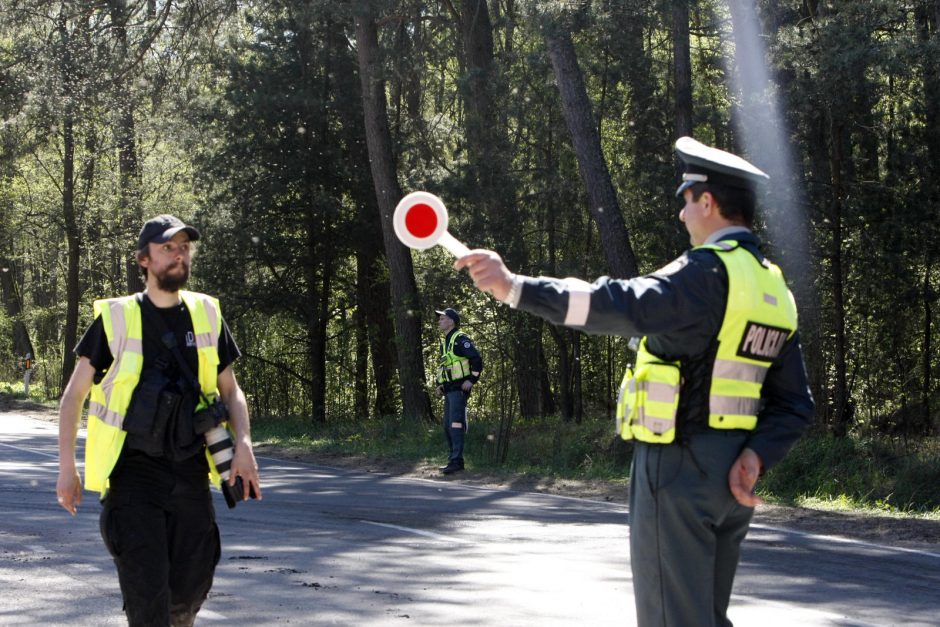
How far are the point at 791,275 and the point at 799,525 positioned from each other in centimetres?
879

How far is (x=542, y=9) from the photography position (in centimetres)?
1859

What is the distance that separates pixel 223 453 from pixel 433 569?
408cm

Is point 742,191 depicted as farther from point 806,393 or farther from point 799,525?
point 799,525

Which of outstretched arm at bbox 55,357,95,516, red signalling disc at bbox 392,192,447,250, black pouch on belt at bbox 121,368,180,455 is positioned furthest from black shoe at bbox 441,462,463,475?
red signalling disc at bbox 392,192,447,250

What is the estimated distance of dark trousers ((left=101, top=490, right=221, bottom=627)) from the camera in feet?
16.3

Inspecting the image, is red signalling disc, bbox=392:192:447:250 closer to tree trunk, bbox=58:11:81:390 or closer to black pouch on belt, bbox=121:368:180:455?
black pouch on belt, bbox=121:368:180:455

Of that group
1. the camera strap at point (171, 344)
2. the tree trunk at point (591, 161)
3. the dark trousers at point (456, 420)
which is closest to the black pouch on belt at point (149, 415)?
the camera strap at point (171, 344)

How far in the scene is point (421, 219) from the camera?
3854mm

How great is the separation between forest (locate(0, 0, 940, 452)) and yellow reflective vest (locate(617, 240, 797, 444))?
1396 cm

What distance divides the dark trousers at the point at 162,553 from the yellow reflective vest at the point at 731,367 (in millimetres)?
1965

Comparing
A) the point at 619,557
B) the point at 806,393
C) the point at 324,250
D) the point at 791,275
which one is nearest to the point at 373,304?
the point at 324,250

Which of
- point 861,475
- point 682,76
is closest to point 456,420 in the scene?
point 861,475

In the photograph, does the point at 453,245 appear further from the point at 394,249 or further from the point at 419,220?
the point at 394,249

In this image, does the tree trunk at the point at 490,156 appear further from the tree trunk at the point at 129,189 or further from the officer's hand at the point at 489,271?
the officer's hand at the point at 489,271
